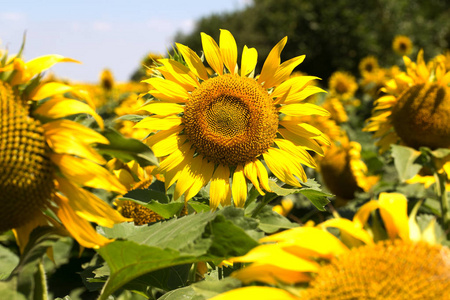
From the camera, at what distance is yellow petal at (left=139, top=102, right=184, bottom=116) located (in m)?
1.98

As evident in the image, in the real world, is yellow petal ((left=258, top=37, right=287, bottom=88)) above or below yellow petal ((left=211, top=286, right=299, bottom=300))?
above

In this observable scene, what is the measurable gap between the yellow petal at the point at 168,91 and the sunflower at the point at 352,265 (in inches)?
41.5

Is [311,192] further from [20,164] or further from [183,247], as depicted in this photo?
[20,164]

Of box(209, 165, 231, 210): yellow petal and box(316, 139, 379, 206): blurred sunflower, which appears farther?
box(316, 139, 379, 206): blurred sunflower

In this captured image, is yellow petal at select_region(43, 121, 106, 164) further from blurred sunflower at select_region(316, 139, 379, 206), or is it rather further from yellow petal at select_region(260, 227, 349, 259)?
blurred sunflower at select_region(316, 139, 379, 206)

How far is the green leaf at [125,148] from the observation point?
1.21 m

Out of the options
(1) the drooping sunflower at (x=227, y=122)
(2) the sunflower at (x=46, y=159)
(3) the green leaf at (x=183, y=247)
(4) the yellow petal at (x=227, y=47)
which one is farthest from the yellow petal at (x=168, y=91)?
(3) the green leaf at (x=183, y=247)

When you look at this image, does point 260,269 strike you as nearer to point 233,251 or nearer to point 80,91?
point 233,251

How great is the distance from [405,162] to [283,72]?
1001mm

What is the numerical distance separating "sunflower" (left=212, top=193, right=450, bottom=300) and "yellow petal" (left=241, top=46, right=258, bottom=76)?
1078 mm

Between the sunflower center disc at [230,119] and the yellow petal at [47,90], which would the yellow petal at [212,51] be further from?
the yellow petal at [47,90]

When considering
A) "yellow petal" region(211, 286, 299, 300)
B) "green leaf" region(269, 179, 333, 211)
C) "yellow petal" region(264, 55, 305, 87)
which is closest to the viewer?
"yellow petal" region(211, 286, 299, 300)

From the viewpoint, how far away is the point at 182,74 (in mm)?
2037

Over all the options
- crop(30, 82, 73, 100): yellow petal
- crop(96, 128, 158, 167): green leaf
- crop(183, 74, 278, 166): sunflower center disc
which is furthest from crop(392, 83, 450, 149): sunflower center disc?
crop(30, 82, 73, 100): yellow petal
